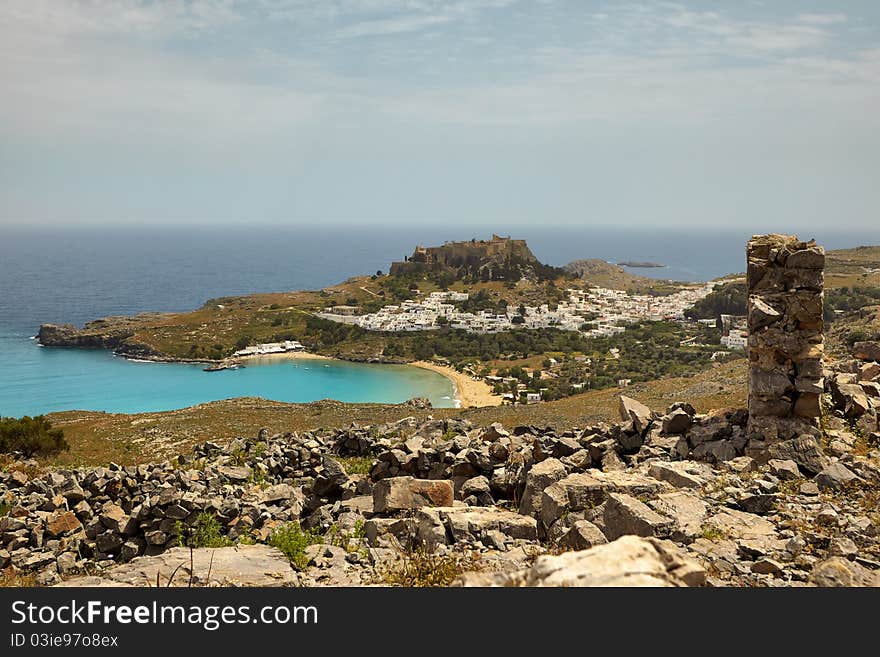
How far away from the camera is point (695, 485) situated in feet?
33.9

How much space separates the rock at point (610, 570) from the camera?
4.07m

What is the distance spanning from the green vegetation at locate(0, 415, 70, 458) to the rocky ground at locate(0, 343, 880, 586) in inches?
238

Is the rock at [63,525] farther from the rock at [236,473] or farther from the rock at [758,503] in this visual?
the rock at [758,503]

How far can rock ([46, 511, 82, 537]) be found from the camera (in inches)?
468

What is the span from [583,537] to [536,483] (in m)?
2.68

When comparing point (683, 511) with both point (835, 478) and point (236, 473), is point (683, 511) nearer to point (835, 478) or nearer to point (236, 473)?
point (835, 478)

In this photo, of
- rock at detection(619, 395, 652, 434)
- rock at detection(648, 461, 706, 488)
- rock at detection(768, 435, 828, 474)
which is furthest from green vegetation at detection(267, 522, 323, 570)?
rock at detection(768, 435, 828, 474)

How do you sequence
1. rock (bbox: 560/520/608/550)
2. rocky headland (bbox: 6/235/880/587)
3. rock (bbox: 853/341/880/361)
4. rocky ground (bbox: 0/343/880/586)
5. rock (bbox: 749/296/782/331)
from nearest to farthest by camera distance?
rocky ground (bbox: 0/343/880/586), rocky headland (bbox: 6/235/880/587), rock (bbox: 560/520/608/550), rock (bbox: 749/296/782/331), rock (bbox: 853/341/880/361)

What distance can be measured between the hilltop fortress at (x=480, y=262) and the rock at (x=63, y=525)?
93.7 metres

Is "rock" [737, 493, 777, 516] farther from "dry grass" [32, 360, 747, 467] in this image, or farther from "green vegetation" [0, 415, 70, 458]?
"green vegetation" [0, 415, 70, 458]

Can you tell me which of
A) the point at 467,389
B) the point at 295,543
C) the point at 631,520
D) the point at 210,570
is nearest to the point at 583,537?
the point at 631,520

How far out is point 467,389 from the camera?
5478 centimetres

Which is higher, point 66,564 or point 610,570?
point 610,570

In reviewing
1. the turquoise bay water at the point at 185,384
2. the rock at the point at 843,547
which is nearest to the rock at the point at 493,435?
the rock at the point at 843,547
